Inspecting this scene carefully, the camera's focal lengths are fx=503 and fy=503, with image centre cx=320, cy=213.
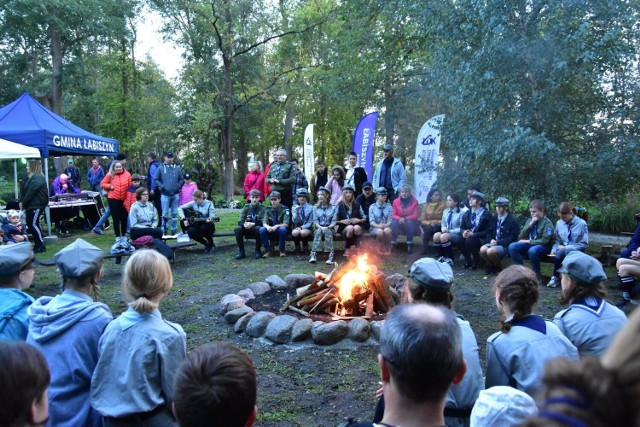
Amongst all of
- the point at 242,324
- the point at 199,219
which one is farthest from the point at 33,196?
the point at 242,324

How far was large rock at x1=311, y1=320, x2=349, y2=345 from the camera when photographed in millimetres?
5324

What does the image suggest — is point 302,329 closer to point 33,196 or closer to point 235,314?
point 235,314

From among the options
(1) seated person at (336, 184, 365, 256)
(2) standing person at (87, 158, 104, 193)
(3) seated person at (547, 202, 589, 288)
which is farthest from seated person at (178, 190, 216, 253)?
(3) seated person at (547, 202, 589, 288)

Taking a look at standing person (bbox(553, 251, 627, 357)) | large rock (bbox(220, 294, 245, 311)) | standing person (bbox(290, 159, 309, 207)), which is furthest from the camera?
standing person (bbox(290, 159, 309, 207))

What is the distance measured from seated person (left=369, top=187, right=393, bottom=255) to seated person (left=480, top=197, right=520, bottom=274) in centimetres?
203

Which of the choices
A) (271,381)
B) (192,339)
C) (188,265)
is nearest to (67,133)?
(188,265)

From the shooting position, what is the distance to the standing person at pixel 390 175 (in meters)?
11.1

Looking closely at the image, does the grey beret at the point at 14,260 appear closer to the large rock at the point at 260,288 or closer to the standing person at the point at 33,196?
the large rock at the point at 260,288

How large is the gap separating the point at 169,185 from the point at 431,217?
6147 mm

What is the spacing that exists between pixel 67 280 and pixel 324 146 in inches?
1188

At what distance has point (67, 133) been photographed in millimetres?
12570

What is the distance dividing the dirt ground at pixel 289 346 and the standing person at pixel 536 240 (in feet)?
1.93

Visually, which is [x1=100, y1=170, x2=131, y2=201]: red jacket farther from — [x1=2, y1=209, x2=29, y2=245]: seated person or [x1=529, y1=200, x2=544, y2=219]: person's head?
[x1=529, y1=200, x2=544, y2=219]: person's head

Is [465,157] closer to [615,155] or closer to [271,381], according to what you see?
[615,155]
